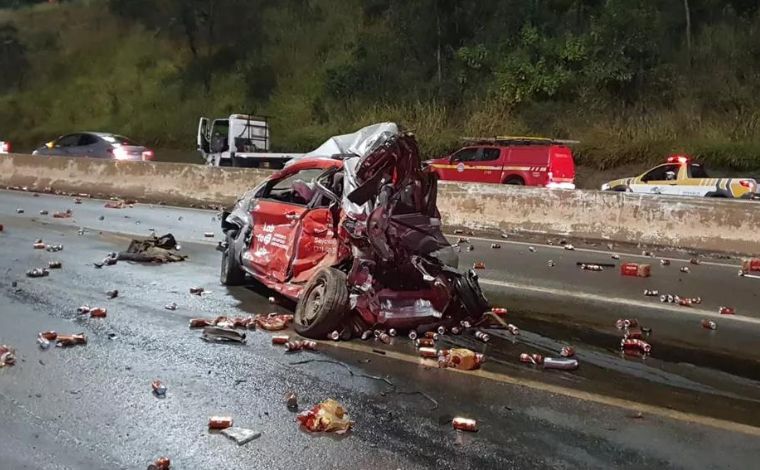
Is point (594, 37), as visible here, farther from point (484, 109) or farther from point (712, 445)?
point (712, 445)

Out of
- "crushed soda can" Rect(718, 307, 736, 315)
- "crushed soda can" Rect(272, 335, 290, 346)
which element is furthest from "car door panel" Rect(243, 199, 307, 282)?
"crushed soda can" Rect(718, 307, 736, 315)

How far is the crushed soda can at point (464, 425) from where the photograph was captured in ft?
15.2

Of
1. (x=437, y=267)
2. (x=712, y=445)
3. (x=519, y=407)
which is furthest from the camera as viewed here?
(x=437, y=267)

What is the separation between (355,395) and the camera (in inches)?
207

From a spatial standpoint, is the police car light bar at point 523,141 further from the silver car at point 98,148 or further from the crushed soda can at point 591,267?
the crushed soda can at point 591,267

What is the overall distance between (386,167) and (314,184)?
1173 millimetres

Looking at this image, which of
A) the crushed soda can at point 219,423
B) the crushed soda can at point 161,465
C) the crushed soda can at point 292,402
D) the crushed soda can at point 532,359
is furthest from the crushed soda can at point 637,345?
the crushed soda can at point 161,465

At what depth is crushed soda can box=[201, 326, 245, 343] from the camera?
6.61m

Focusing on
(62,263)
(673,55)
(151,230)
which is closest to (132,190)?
(151,230)

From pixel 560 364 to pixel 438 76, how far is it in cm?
2842

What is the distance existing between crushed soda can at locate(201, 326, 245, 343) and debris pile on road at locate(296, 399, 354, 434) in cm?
196

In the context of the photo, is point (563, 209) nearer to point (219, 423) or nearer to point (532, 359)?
point (532, 359)

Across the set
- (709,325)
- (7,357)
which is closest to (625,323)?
(709,325)

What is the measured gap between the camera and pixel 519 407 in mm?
5059
